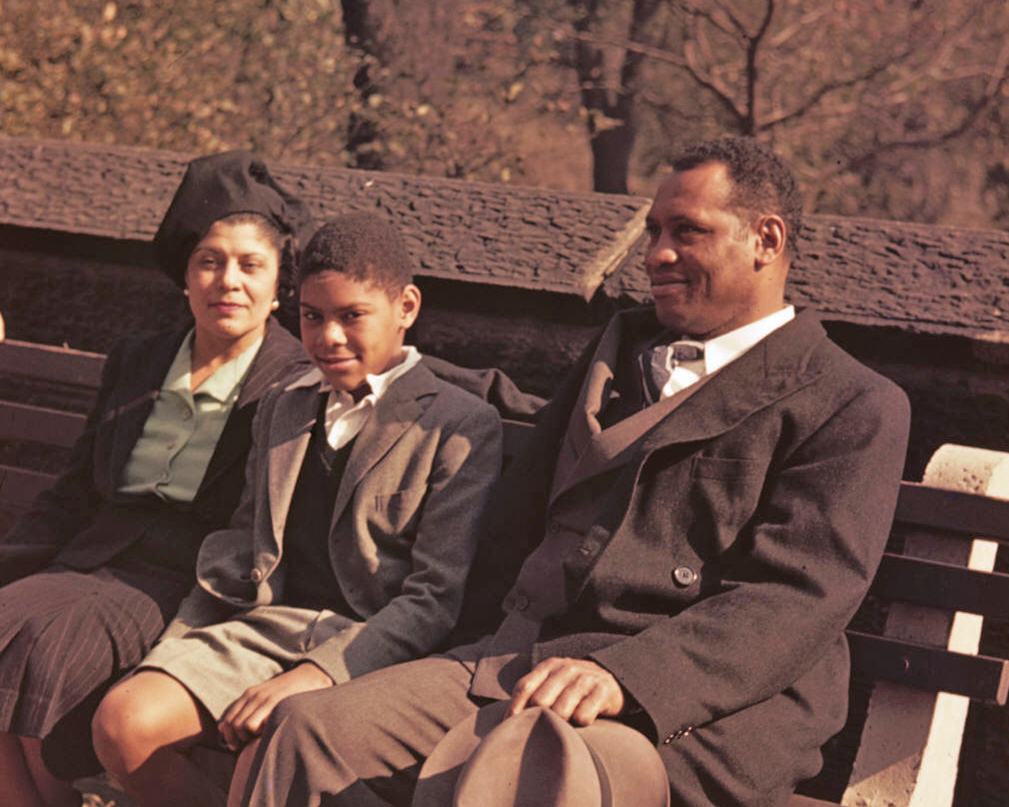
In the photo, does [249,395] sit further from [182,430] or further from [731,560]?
[731,560]

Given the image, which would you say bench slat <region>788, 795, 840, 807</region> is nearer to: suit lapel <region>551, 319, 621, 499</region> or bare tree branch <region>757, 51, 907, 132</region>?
suit lapel <region>551, 319, 621, 499</region>

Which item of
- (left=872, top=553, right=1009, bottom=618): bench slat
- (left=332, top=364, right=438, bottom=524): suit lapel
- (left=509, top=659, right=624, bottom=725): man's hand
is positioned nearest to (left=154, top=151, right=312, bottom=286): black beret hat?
(left=332, top=364, right=438, bottom=524): suit lapel

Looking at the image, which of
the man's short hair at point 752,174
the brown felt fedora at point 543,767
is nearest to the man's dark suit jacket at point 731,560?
the brown felt fedora at point 543,767

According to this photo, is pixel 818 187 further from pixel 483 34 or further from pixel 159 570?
pixel 159 570

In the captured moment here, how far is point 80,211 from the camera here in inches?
158

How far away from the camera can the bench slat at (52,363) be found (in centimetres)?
374

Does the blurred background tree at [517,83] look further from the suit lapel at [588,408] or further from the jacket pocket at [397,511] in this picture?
the suit lapel at [588,408]

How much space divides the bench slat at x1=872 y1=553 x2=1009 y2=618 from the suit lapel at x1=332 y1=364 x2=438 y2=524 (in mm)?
1108

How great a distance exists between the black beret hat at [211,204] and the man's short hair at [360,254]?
0.39 m

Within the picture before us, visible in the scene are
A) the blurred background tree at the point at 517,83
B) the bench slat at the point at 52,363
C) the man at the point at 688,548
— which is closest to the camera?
the man at the point at 688,548

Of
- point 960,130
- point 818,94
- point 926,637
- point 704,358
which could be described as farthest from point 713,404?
point 960,130

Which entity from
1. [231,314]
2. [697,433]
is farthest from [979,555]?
[231,314]

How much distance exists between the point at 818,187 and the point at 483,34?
2.64 metres

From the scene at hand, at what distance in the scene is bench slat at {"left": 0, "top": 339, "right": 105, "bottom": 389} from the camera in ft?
12.3
